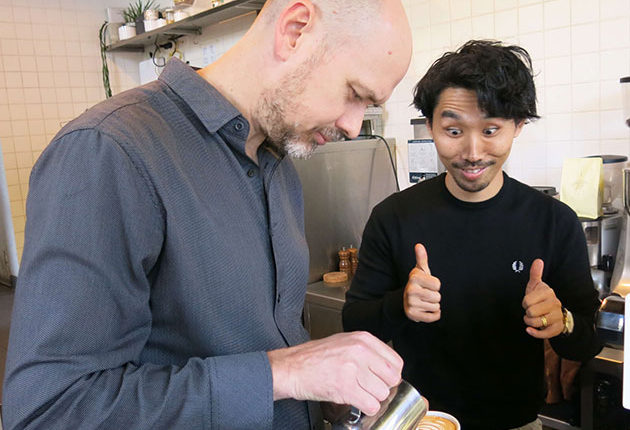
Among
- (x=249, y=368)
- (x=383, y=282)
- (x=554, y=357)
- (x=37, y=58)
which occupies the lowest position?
(x=554, y=357)

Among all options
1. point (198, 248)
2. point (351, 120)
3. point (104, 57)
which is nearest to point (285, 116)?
point (351, 120)

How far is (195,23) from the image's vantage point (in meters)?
3.78

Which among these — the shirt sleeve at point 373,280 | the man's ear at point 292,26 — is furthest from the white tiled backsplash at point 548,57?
the man's ear at point 292,26

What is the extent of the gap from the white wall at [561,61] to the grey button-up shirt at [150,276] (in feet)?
5.70

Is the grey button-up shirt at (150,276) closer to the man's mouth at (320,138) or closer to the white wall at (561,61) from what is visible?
the man's mouth at (320,138)

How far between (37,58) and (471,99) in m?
4.34

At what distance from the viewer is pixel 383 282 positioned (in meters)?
1.58

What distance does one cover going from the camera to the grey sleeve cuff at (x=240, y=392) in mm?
723

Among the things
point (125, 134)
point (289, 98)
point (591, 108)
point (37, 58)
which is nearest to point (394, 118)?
point (591, 108)

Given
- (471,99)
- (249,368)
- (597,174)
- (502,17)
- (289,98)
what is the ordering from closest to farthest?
1. (249,368)
2. (289,98)
3. (471,99)
4. (597,174)
5. (502,17)

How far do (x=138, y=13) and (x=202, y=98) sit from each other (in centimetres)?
414

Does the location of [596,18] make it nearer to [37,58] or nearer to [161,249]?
[161,249]

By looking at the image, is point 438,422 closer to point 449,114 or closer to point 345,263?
point 449,114

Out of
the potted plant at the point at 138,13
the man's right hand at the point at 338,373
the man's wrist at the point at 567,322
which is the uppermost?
the potted plant at the point at 138,13
